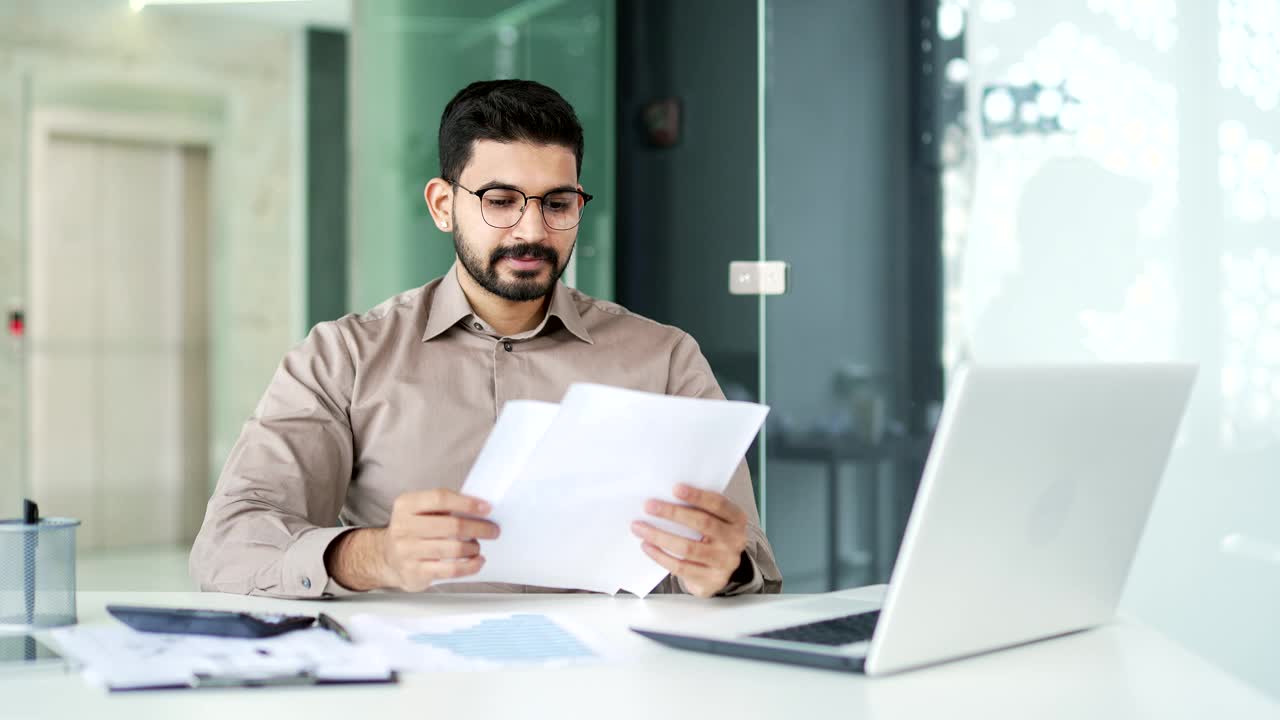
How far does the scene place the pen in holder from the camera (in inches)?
46.8

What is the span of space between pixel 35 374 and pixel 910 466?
4189mm

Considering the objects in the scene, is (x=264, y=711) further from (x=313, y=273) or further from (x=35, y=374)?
(x=35, y=374)

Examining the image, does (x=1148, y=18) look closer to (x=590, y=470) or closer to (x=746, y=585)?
(x=746, y=585)

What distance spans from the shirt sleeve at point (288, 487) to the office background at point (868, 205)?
1.51 meters

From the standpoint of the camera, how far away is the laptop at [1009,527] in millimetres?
970

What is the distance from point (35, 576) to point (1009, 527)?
0.90 meters

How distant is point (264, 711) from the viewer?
0.93m

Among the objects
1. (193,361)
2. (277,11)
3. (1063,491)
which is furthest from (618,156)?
(193,361)

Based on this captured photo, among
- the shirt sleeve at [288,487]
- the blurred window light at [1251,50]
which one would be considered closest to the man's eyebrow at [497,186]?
the shirt sleeve at [288,487]

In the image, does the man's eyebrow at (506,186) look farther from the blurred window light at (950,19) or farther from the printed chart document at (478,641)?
the blurred window light at (950,19)

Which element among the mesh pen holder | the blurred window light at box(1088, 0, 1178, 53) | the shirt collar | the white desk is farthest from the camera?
the blurred window light at box(1088, 0, 1178, 53)

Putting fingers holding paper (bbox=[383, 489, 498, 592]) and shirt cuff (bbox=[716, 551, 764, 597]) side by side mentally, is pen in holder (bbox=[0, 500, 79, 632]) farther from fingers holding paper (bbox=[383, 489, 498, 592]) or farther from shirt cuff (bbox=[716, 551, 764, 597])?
shirt cuff (bbox=[716, 551, 764, 597])

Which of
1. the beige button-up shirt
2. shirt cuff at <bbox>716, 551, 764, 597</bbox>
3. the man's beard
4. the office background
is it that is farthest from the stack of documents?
the office background

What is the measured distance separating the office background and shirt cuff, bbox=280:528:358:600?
1.82 m
